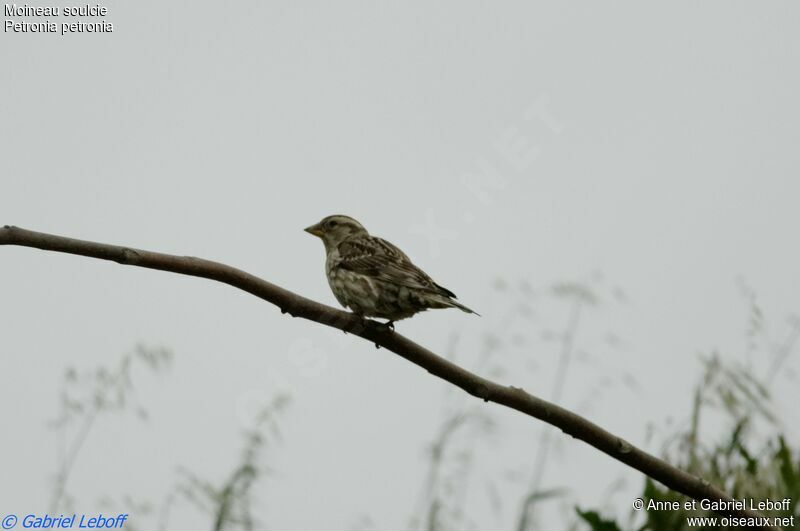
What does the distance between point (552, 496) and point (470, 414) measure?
59.7 inches

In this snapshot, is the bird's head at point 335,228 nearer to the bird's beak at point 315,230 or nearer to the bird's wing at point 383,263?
the bird's beak at point 315,230

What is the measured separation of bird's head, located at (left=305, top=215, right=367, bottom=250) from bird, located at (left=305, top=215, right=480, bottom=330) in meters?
0.30

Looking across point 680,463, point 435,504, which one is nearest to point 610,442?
point 680,463

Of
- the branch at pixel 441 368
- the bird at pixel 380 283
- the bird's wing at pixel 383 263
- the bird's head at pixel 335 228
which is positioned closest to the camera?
the branch at pixel 441 368

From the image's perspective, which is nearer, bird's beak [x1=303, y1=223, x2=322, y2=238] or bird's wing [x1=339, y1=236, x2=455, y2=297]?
bird's wing [x1=339, y1=236, x2=455, y2=297]

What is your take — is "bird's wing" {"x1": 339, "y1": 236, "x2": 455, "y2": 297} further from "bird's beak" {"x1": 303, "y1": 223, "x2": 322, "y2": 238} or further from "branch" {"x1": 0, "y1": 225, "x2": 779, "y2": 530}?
"branch" {"x1": 0, "y1": 225, "x2": 779, "y2": 530}

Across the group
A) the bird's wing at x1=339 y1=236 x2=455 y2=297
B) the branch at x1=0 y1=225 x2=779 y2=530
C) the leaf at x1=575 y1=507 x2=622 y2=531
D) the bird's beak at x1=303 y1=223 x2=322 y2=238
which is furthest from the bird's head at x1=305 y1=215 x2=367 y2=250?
the branch at x1=0 y1=225 x2=779 y2=530

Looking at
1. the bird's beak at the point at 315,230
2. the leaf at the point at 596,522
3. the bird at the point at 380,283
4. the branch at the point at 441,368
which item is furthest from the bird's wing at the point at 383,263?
the branch at the point at 441,368

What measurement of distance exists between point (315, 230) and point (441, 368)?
4082 mm

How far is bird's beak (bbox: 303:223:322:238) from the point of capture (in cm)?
774

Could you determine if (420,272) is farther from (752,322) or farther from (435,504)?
(752,322)

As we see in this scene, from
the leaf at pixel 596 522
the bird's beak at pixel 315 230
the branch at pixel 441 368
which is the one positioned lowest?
the leaf at pixel 596 522

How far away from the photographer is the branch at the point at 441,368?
328cm

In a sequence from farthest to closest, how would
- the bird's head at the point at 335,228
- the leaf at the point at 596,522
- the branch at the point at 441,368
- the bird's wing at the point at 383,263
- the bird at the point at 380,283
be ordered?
1. the bird's head at the point at 335,228
2. the bird's wing at the point at 383,263
3. the bird at the point at 380,283
4. the leaf at the point at 596,522
5. the branch at the point at 441,368
